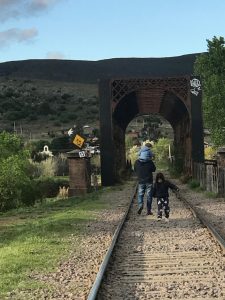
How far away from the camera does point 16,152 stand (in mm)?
35375

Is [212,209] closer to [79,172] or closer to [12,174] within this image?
[79,172]

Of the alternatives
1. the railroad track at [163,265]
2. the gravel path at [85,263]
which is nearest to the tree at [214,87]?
the gravel path at [85,263]

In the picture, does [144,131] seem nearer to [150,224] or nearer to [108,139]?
[108,139]

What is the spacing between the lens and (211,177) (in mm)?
25859

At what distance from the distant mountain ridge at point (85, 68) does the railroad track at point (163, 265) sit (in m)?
139

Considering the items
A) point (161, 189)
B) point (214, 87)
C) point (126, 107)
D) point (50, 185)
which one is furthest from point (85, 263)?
point (214, 87)

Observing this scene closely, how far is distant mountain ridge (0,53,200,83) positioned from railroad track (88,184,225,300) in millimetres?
139288

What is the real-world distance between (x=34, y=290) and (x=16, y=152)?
27.8 metres

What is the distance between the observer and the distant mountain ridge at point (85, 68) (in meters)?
152

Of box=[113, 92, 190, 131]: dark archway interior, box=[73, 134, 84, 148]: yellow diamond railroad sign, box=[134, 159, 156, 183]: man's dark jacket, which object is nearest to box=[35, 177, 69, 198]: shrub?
box=[113, 92, 190, 131]: dark archway interior

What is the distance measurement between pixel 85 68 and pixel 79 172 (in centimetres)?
12964

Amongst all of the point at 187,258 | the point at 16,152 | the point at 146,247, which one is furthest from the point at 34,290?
the point at 16,152

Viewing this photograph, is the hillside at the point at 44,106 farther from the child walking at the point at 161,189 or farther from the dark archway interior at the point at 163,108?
the child walking at the point at 161,189

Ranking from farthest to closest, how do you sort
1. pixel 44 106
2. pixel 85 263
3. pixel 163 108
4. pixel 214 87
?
pixel 44 106
pixel 163 108
pixel 214 87
pixel 85 263
